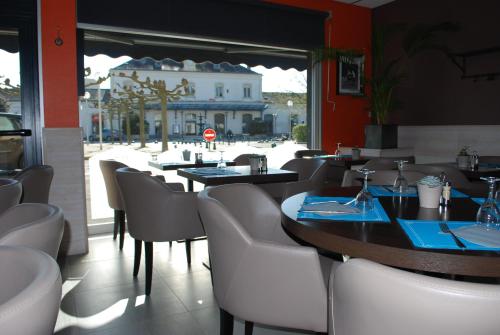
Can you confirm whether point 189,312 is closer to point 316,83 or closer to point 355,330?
point 355,330

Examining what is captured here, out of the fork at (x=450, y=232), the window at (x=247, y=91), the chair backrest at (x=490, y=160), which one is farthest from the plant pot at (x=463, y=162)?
the window at (x=247, y=91)

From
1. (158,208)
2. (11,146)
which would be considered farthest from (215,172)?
(11,146)

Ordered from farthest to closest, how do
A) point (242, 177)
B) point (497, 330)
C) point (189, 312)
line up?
point (242, 177) → point (189, 312) → point (497, 330)

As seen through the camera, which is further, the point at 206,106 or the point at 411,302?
the point at 206,106

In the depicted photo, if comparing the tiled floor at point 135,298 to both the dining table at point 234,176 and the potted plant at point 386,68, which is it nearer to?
the dining table at point 234,176

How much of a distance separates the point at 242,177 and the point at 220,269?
1561mm

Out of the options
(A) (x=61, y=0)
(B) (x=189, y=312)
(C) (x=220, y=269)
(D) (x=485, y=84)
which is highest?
(A) (x=61, y=0)

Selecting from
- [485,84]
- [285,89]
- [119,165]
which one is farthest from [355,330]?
[285,89]

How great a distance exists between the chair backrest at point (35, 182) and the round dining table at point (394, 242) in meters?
1.94

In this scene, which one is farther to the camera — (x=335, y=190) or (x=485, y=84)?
(x=485, y=84)

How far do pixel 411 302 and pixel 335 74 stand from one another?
18.2 feet

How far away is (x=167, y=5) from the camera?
4793 millimetres

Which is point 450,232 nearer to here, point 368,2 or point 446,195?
point 446,195

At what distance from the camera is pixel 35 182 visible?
293 cm
